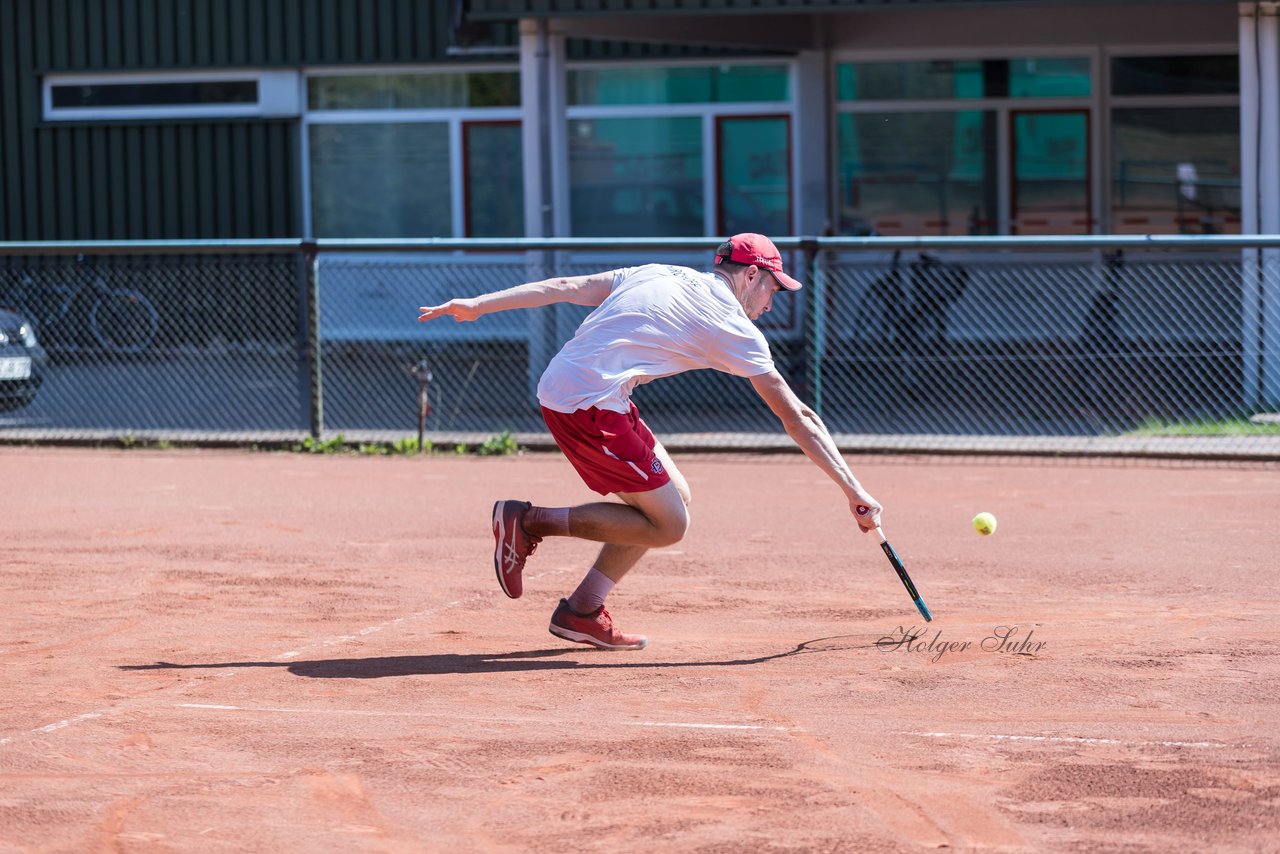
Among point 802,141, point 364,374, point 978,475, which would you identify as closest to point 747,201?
point 802,141

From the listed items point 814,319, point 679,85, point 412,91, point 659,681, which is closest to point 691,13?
point 814,319

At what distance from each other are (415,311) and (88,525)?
323 inches

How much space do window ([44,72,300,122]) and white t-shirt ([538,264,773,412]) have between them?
14.1 meters

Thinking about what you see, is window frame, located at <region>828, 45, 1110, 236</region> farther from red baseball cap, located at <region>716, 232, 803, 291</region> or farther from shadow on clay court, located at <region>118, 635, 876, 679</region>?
shadow on clay court, located at <region>118, 635, 876, 679</region>

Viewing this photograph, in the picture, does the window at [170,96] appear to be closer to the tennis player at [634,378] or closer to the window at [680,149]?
the window at [680,149]

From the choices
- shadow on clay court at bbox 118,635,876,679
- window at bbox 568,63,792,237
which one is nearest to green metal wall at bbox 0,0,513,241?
window at bbox 568,63,792,237

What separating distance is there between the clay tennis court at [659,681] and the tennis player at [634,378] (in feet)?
1.70

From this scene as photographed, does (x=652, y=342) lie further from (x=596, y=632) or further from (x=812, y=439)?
(x=596, y=632)

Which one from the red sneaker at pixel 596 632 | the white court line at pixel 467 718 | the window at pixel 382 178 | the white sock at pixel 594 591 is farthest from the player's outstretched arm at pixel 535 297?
the window at pixel 382 178

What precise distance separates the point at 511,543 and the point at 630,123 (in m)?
12.6

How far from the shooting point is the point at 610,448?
21.3 feet

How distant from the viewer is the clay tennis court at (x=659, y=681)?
470 centimetres

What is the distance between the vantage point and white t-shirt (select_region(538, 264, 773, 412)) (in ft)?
20.7

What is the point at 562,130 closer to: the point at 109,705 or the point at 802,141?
the point at 802,141
